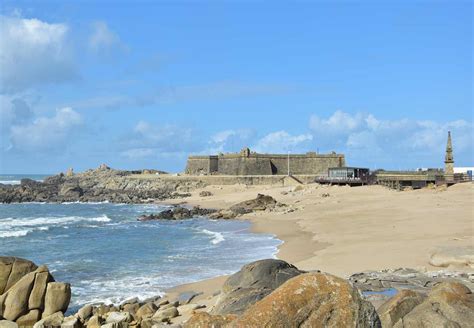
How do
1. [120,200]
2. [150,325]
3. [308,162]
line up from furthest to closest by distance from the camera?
[308,162]
[120,200]
[150,325]

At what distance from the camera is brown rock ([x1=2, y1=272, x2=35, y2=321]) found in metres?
13.8

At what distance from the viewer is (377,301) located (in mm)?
8656

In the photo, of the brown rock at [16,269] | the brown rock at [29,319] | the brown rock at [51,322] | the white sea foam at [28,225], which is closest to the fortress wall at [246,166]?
the white sea foam at [28,225]

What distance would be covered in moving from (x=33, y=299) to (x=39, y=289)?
0.96 feet

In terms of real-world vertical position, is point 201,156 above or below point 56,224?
above

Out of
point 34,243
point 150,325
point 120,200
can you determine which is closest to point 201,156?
point 120,200

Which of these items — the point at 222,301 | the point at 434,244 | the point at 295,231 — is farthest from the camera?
the point at 295,231

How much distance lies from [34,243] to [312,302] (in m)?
30.2

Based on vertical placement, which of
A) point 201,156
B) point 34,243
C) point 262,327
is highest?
point 201,156

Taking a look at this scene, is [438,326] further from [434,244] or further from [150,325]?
[434,244]

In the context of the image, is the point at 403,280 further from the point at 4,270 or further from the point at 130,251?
the point at 130,251

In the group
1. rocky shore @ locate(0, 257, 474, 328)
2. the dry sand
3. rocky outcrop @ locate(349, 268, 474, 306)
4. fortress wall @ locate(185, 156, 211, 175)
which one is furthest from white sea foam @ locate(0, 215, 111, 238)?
fortress wall @ locate(185, 156, 211, 175)

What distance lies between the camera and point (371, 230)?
27.0m

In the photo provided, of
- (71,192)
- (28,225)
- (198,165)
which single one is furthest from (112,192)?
(28,225)
